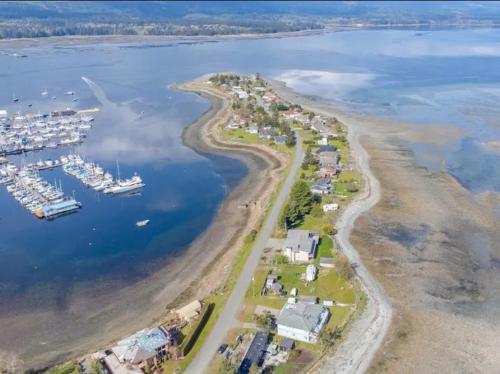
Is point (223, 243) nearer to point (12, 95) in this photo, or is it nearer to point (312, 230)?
point (312, 230)

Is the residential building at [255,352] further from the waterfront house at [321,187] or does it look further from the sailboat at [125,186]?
the sailboat at [125,186]

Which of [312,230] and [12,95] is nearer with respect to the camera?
[312,230]

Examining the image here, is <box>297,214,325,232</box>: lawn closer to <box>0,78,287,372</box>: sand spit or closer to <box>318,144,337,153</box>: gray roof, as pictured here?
<box>0,78,287,372</box>: sand spit

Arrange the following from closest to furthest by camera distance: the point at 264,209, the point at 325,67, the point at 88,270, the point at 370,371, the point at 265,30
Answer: the point at 370,371 < the point at 88,270 < the point at 264,209 < the point at 325,67 < the point at 265,30

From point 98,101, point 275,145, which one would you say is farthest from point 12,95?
point 275,145

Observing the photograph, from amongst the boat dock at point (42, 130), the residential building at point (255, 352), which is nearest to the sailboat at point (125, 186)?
the boat dock at point (42, 130)

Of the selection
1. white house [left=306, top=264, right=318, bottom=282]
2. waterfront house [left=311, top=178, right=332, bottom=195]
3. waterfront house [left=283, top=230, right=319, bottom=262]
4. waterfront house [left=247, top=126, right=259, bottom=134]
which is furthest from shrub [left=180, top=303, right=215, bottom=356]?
waterfront house [left=247, top=126, right=259, bottom=134]
